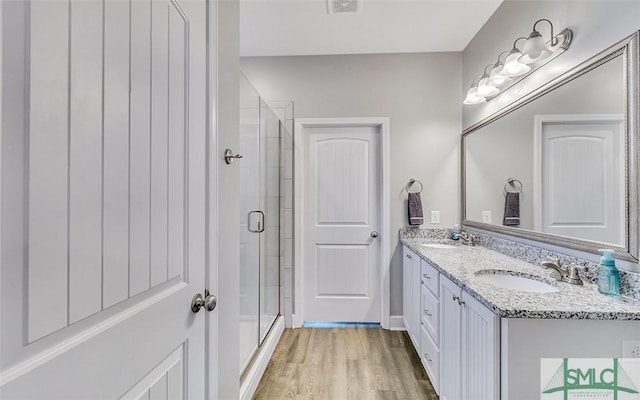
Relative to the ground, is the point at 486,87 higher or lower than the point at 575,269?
higher

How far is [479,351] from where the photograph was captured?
48.0 inches

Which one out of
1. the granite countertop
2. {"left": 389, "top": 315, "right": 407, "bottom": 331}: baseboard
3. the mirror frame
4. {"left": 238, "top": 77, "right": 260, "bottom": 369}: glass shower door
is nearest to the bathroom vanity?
the granite countertop

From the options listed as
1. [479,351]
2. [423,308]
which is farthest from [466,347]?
[423,308]

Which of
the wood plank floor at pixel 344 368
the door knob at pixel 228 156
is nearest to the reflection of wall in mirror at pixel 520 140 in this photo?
the wood plank floor at pixel 344 368

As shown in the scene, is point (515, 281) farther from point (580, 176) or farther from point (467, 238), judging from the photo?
point (467, 238)

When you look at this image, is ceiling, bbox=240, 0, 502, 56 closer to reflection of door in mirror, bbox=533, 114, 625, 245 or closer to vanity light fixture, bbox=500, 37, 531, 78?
vanity light fixture, bbox=500, 37, 531, 78

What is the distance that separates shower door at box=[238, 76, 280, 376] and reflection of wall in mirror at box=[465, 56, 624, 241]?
1738 millimetres

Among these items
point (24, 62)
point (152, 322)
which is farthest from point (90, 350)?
point (24, 62)

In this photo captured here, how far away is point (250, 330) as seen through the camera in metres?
2.07

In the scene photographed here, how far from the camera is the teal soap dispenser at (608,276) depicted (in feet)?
3.88

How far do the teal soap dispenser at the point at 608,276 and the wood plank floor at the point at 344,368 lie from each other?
1.16 meters

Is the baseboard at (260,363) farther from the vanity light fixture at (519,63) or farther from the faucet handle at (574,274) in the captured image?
the vanity light fixture at (519,63)

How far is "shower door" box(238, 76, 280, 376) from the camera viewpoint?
199cm

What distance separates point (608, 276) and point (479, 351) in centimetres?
60
